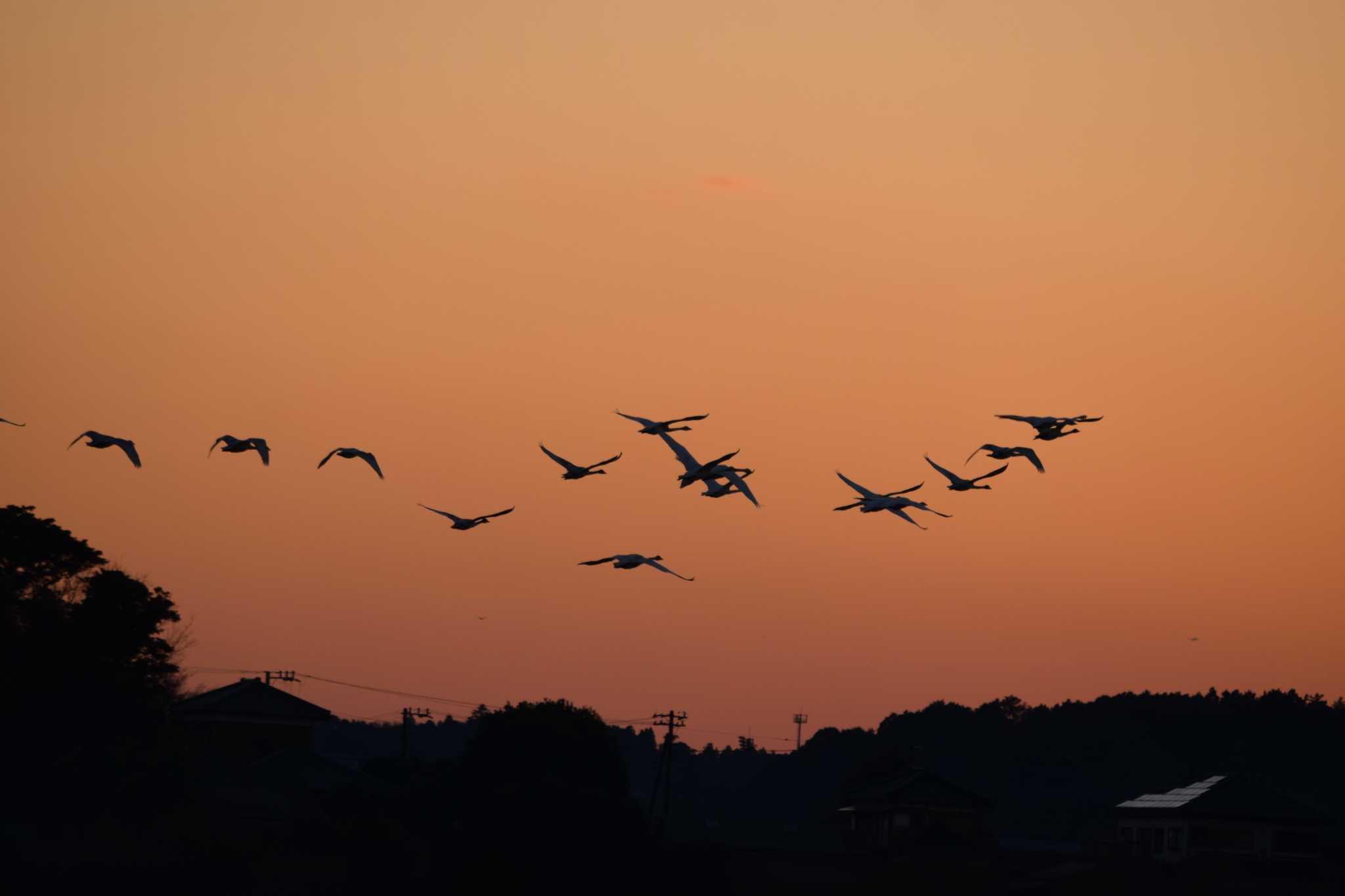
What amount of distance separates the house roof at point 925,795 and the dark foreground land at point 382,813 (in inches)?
5.3

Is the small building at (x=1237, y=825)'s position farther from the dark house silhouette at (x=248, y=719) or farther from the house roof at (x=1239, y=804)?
the dark house silhouette at (x=248, y=719)

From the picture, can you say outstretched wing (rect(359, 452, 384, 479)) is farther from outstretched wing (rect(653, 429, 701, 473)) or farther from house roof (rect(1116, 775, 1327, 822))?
house roof (rect(1116, 775, 1327, 822))

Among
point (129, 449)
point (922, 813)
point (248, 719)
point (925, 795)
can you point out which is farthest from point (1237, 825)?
point (129, 449)

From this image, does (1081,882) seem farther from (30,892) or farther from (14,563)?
(14,563)

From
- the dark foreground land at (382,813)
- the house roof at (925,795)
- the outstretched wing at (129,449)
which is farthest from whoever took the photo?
the house roof at (925,795)

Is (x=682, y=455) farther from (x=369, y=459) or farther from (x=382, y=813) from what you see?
(x=382, y=813)

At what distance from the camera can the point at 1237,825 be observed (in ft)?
284

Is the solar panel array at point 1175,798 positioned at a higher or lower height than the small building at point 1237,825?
higher

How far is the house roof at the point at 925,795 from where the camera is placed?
10094cm

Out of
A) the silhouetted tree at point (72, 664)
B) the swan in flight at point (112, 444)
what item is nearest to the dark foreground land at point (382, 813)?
the silhouetted tree at point (72, 664)

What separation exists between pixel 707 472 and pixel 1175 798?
5618cm

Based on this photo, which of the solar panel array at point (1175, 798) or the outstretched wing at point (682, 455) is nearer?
the outstretched wing at point (682, 455)

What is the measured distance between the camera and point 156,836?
67.8 meters

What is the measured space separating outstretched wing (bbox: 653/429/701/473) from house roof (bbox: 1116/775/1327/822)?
50082mm
